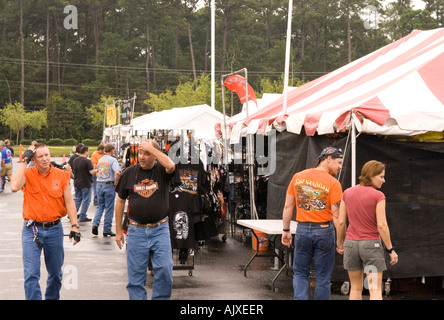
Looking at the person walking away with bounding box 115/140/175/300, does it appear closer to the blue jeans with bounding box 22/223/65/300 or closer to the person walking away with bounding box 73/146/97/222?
the blue jeans with bounding box 22/223/65/300

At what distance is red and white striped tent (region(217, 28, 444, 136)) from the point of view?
7816mm

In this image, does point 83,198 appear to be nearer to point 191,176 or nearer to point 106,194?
point 106,194

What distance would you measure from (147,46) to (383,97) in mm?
82302

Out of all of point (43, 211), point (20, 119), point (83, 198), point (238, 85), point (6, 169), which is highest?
point (20, 119)

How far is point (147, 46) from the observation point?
290 ft

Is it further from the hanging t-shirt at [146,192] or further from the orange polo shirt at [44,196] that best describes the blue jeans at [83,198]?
the hanging t-shirt at [146,192]

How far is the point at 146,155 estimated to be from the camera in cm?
671


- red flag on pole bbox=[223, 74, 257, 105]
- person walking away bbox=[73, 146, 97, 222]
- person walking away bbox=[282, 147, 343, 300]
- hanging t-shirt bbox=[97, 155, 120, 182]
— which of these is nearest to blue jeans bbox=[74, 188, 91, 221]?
person walking away bbox=[73, 146, 97, 222]

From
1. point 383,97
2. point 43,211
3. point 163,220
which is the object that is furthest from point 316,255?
point 43,211

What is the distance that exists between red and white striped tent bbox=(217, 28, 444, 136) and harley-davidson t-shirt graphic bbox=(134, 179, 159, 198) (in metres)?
A: 2.68

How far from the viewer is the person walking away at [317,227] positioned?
697 centimetres

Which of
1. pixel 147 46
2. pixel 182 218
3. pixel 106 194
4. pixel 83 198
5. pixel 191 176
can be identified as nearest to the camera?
pixel 182 218

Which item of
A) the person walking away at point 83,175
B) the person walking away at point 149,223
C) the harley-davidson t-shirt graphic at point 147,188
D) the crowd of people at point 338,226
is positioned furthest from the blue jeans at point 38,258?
the person walking away at point 83,175
